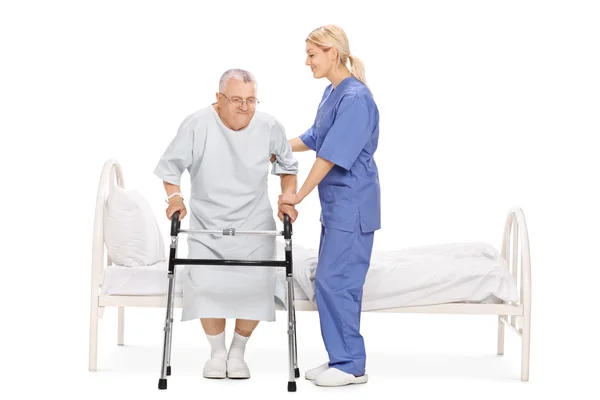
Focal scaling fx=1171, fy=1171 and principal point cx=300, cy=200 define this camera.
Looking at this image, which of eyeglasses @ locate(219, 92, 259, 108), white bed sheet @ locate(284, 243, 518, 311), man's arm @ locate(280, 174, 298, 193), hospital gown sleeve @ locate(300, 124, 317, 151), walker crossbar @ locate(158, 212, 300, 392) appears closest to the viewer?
walker crossbar @ locate(158, 212, 300, 392)

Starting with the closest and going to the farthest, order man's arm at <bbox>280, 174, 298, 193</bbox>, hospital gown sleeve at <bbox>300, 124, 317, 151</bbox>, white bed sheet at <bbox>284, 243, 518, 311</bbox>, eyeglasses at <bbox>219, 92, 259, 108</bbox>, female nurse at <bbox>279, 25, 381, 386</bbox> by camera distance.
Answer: eyeglasses at <bbox>219, 92, 259, 108</bbox> < female nurse at <bbox>279, 25, 381, 386</bbox> < man's arm at <bbox>280, 174, 298, 193</bbox> < white bed sheet at <bbox>284, 243, 518, 311</bbox> < hospital gown sleeve at <bbox>300, 124, 317, 151</bbox>

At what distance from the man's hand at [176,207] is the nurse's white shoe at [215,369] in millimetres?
831

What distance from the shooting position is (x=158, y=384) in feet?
19.7

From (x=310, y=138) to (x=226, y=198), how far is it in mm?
812

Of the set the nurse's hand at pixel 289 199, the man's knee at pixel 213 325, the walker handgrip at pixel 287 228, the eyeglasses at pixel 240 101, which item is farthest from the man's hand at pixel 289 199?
the man's knee at pixel 213 325

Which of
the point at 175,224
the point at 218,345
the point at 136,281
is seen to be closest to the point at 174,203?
the point at 175,224

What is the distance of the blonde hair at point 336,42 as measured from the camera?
614cm

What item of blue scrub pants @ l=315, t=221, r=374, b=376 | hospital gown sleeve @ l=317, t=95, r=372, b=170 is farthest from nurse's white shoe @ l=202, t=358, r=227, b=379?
hospital gown sleeve @ l=317, t=95, r=372, b=170

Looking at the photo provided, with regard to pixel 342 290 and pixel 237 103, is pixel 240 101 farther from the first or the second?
pixel 342 290

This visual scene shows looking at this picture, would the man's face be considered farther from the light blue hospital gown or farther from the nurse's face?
the nurse's face

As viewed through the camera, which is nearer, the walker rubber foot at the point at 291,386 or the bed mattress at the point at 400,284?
the walker rubber foot at the point at 291,386

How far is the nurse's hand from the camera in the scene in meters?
6.05

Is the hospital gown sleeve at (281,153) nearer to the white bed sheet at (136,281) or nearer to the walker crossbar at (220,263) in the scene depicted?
the walker crossbar at (220,263)

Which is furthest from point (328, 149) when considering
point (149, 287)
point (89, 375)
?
point (89, 375)
